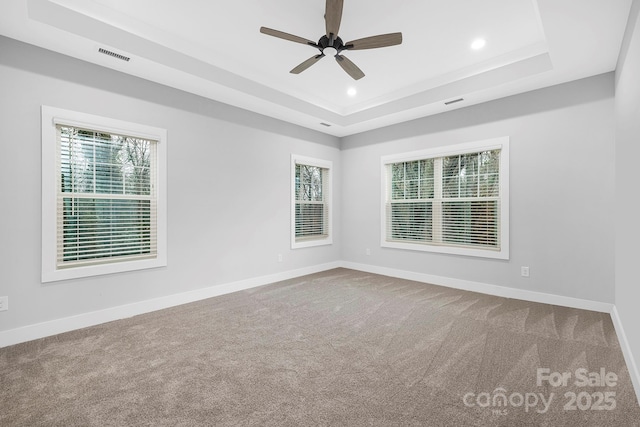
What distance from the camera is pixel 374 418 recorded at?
5.51 ft

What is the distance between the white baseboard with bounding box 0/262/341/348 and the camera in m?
2.70

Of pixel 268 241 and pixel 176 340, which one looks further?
pixel 268 241

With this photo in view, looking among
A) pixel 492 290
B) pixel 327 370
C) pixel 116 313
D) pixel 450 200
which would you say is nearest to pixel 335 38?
pixel 327 370

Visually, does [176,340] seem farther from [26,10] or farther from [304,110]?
[304,110]

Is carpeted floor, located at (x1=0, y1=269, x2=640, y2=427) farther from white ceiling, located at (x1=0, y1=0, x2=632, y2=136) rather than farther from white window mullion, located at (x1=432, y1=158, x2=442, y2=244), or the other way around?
white ceiling, located at (x1=0, y1=0, x2=632, y2=136)

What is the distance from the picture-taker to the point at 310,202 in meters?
5.69

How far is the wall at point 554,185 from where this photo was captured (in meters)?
3.36

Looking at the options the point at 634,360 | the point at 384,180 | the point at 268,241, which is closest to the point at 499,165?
the point at 384,180

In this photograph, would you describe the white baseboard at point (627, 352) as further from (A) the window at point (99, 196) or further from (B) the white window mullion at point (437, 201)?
(A) the window at point (99, 196)

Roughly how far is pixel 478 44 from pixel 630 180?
2082 mm

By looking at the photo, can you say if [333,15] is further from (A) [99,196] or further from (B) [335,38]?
(A) [99,196]

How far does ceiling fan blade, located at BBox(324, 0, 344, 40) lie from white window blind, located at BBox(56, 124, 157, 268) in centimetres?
251

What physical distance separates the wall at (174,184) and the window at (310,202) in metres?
0.17

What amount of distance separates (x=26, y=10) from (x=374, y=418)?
3.95 m
